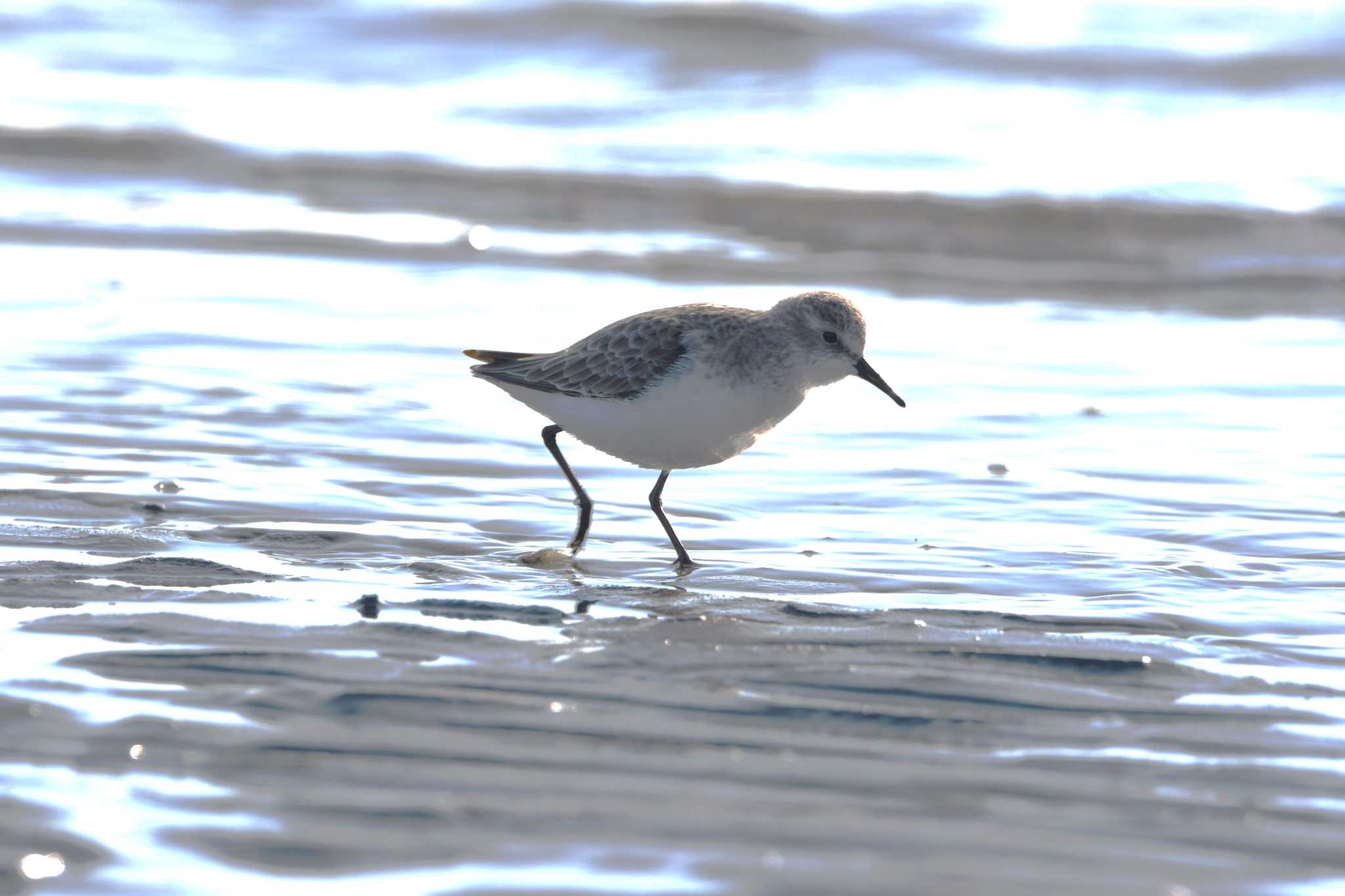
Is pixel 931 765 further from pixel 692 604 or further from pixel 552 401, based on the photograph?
pixel 552 401

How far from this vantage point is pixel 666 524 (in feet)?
17.3

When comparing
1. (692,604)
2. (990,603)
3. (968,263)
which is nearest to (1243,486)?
(990,603)

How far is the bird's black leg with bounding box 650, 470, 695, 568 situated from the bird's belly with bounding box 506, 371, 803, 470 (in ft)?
0.37

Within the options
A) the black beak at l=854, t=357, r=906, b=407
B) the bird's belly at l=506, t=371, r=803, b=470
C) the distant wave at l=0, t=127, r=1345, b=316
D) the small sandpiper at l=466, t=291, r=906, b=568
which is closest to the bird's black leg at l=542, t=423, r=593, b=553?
the small sandpiper at l=466, t=291, r=906, b=568

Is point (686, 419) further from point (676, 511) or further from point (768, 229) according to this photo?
point (768, 229)

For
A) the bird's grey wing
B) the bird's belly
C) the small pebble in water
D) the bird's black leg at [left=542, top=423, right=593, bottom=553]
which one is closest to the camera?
the small pebble in water

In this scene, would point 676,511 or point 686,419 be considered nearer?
point 686,419

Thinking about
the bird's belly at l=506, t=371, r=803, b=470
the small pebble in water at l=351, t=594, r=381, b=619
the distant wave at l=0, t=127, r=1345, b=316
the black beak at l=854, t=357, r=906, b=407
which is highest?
the distant wave at l=0, t=127, r=1345, b=316

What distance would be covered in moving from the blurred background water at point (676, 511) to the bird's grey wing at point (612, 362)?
537 mm

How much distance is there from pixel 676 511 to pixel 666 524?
0.74 metres

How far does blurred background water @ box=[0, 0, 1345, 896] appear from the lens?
3.10 meters

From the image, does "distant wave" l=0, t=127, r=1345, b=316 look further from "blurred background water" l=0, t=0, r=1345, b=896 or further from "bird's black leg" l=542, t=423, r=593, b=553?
"bird's black leg" l=542, t=423, r=593, b=553

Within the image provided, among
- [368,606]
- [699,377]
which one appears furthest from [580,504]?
[368,606]

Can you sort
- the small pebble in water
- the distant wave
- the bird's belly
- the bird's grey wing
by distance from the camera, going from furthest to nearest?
the distant wave < the bird's grey wing < the bird's belly < the small pebble in water
